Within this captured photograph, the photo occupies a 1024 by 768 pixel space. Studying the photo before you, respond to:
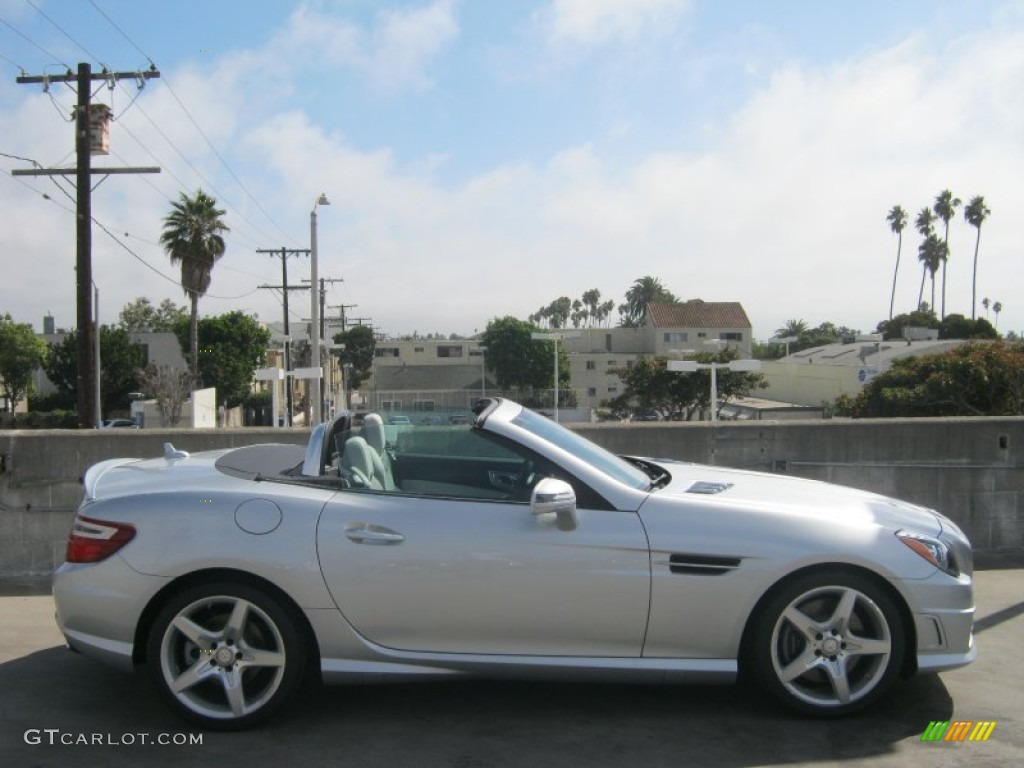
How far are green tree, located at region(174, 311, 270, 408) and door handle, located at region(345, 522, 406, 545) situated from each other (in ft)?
170

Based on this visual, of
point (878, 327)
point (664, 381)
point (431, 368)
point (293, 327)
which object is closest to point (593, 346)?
point (431, 368)

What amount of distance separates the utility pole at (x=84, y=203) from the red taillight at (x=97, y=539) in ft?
54.1

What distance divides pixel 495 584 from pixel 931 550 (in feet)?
6.25

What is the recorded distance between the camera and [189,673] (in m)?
3.86

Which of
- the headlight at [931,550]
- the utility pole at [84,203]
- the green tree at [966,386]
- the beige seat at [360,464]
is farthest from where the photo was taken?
the green tree at [966,386]

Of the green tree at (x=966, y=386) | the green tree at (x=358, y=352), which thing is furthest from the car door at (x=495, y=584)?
the green tree at (x=358, y=352)

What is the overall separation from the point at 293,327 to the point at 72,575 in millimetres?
84532

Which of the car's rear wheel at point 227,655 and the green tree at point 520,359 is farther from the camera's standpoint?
the green tree at point 520,359

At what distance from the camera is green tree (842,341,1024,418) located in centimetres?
2123

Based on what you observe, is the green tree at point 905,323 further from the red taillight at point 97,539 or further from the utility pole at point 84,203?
the red taillight at point 97,539

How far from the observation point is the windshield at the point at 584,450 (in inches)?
170

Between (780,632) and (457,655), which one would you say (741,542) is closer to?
(780,632)

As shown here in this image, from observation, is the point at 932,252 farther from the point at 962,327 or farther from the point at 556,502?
the point at 556,502

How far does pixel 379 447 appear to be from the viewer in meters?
4.49
